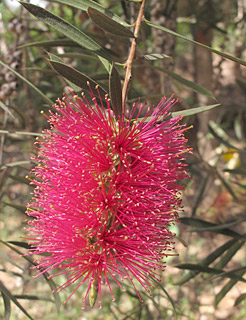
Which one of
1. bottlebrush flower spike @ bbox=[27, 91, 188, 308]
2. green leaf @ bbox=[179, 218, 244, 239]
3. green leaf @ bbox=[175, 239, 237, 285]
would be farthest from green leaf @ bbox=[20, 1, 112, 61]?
green leaf @ bbox=[175, 239, 237, 285]

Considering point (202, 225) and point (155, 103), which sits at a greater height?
point (155, 103)

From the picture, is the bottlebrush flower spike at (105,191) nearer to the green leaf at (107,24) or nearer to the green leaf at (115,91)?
the green leaf at (115,91)

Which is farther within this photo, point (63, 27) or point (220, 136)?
point (220, 136)

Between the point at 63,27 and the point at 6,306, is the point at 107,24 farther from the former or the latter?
the point at 6,306

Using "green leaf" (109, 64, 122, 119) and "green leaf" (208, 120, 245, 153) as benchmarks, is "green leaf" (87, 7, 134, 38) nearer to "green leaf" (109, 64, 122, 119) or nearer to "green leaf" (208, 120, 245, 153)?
"green leaf" (109, 64, 122, 119)

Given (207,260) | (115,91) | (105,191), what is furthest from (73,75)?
(207,260)

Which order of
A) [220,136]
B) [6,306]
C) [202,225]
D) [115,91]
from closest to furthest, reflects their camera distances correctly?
[115,91]
[6,306]
[202,225]
[220,136]

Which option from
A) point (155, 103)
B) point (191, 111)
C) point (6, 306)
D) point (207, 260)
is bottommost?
point (6, 306)
